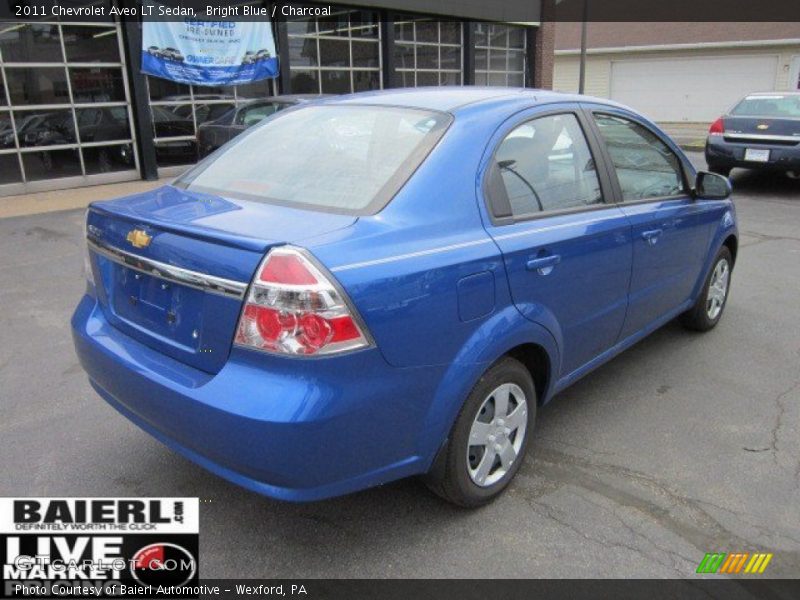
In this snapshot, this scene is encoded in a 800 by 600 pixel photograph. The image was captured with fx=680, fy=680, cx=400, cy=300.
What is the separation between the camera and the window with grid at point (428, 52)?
55.0 ft

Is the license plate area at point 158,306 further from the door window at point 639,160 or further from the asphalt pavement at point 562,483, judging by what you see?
the door window at point 639,160

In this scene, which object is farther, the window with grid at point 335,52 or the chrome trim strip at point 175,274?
the window with grid at point 335,52

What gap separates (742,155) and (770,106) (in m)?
1.28

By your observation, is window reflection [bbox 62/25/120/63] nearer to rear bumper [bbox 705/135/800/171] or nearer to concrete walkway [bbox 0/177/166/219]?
concrete walkway [bbox 0/177/166/219]

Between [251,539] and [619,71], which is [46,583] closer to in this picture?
[251,539]

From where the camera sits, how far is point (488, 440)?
284 cm

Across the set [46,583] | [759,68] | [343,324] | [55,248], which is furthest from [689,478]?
[759,68]

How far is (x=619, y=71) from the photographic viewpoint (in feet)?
103

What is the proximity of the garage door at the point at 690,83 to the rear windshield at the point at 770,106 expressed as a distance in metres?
18.5

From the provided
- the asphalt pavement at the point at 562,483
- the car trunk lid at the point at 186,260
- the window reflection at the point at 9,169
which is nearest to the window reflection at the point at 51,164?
the window reflection at the point at 9,169

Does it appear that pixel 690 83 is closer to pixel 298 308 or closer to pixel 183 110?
pixel 183 110

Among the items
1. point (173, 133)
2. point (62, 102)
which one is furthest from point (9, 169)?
point (173, 133)

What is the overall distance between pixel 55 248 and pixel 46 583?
597 cm

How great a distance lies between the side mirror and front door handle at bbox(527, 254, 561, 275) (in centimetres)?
175
